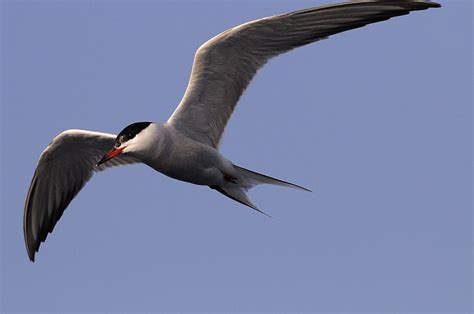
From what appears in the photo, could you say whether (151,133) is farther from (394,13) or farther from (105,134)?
(394,13)

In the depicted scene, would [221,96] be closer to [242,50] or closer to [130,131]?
[242,50]

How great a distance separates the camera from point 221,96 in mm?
10258

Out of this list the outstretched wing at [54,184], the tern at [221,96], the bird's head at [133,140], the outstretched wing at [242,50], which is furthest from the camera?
the outstretched wing at [54,184]

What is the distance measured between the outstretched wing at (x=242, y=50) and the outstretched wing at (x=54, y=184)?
181cm

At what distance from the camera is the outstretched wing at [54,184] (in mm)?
11594

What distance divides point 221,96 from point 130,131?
123 centimetres

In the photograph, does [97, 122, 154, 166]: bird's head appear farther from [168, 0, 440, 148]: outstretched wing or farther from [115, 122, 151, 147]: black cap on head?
[168, 0, 440, 148]: outstretched wing

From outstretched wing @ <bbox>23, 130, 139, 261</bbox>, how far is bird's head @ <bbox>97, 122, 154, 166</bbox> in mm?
1747

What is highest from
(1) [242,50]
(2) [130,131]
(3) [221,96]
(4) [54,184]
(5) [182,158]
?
(1) [242,50]

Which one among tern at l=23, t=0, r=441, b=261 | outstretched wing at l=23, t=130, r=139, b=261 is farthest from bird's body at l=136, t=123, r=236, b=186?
outstretched wing at l=23, t=130, r=139, b=261

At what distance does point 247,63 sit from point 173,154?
4.56ft

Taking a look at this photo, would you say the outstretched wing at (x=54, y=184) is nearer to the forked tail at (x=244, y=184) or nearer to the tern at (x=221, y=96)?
the tern at (x=221, y=96)

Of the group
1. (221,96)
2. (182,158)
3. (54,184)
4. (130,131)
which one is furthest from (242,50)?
(54,184)

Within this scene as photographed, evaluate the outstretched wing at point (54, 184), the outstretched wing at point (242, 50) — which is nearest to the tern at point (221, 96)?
the outstretched wing at point (242, 50)
